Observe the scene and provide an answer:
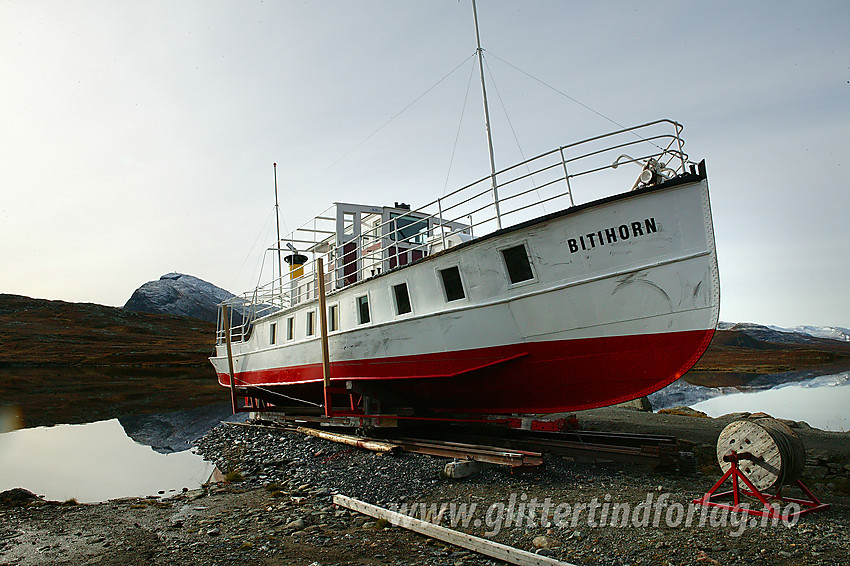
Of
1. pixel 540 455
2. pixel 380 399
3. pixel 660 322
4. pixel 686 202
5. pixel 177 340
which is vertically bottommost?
pixel 540 455

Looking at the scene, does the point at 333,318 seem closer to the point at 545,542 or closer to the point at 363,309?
the point at 363,309

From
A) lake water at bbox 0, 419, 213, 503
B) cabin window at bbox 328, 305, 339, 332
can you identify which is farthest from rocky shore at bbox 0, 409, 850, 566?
cabin window at bbox 328, 305, 339, 332

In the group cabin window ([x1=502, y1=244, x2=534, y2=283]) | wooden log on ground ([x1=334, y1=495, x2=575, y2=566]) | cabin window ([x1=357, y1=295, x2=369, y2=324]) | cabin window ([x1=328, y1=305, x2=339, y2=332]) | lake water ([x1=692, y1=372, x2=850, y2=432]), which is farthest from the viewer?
lake water ([x1=692, y1=372, x2=850, y2=432])

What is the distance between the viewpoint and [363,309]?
41.2ft

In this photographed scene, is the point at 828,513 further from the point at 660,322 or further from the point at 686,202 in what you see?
the point at 686,202

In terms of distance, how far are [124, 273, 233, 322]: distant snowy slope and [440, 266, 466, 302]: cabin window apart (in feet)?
455

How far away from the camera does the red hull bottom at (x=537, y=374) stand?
834cm

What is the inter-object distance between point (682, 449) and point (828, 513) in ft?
8.47

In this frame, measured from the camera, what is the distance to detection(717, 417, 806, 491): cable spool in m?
6.10

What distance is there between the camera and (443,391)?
431 inches

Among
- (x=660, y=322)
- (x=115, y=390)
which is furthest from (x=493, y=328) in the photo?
(x=115, y=390)

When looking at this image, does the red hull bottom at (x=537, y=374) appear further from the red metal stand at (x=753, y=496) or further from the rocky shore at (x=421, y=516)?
the red metal stand at (x=753, y=496)

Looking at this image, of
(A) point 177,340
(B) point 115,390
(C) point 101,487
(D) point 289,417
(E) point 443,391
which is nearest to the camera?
(E) point 443,391

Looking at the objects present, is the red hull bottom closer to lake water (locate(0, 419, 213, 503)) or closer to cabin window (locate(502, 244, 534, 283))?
cabin window (locate(502, 244, 534, 283))
